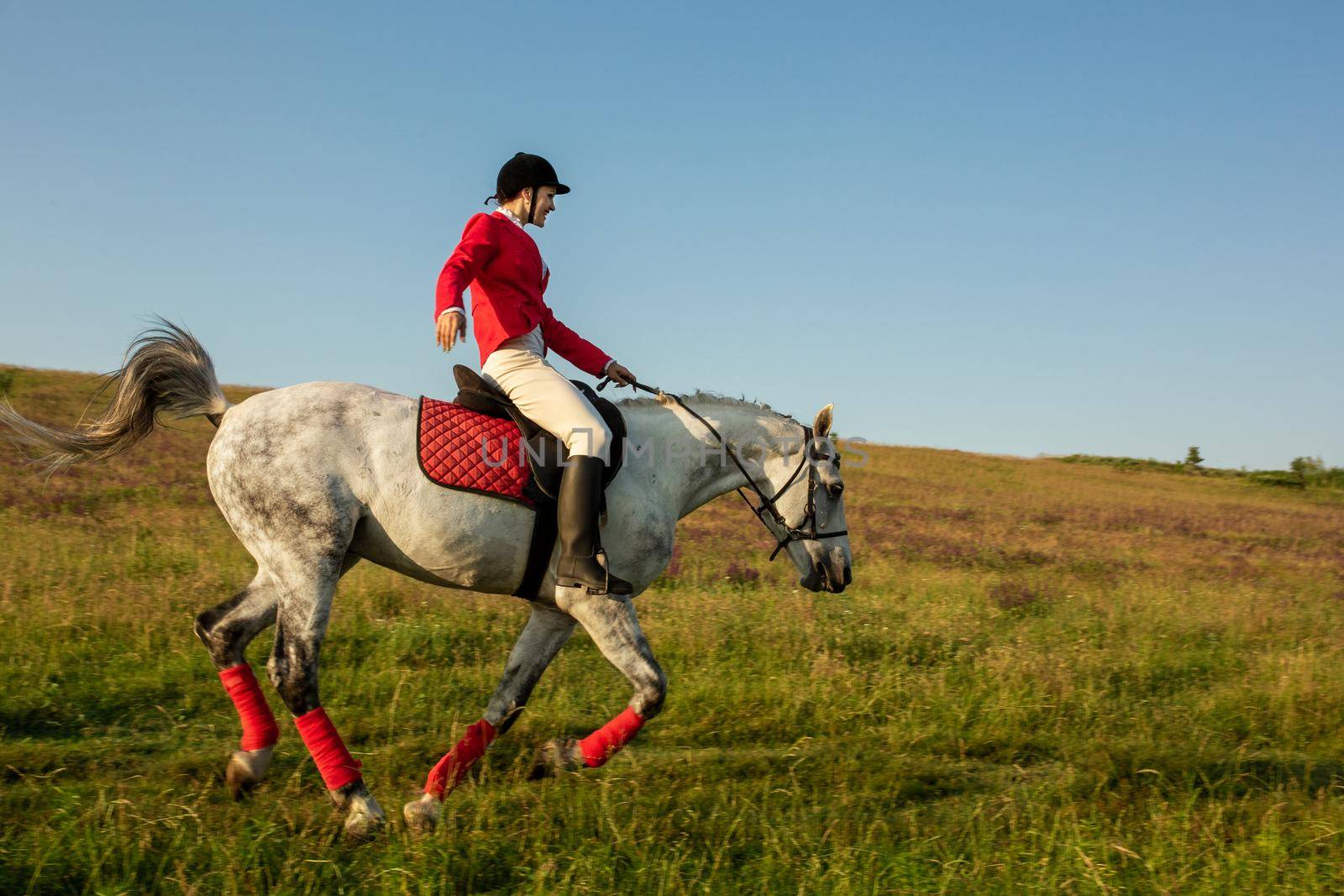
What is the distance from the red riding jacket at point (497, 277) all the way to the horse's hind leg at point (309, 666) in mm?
1477

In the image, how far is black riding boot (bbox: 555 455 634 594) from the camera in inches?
179

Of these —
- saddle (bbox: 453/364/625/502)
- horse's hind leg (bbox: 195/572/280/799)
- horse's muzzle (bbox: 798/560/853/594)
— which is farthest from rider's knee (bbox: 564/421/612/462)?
horse's hind leg (bbox: 195/572/280/799)

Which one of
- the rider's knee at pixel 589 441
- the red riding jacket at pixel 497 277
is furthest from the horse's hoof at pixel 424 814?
the red riding jacket at pixel 497 277

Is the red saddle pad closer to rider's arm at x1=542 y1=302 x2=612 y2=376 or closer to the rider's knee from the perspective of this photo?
the rider's knee

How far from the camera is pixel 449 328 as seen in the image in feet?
14.6

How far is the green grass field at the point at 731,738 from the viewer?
3877mm

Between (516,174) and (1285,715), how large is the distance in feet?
22.8

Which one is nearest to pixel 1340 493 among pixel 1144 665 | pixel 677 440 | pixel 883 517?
pixel 883 517

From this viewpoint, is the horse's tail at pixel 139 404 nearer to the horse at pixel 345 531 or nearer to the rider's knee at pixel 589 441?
the horse at pixel 345 531

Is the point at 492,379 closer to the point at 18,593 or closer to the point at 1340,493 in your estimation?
the point at 18,593

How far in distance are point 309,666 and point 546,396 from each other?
181 cm

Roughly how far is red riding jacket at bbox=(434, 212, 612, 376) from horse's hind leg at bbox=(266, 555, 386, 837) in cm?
148

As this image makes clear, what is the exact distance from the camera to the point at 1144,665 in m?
7.92

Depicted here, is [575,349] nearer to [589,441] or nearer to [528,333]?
[528,333]
